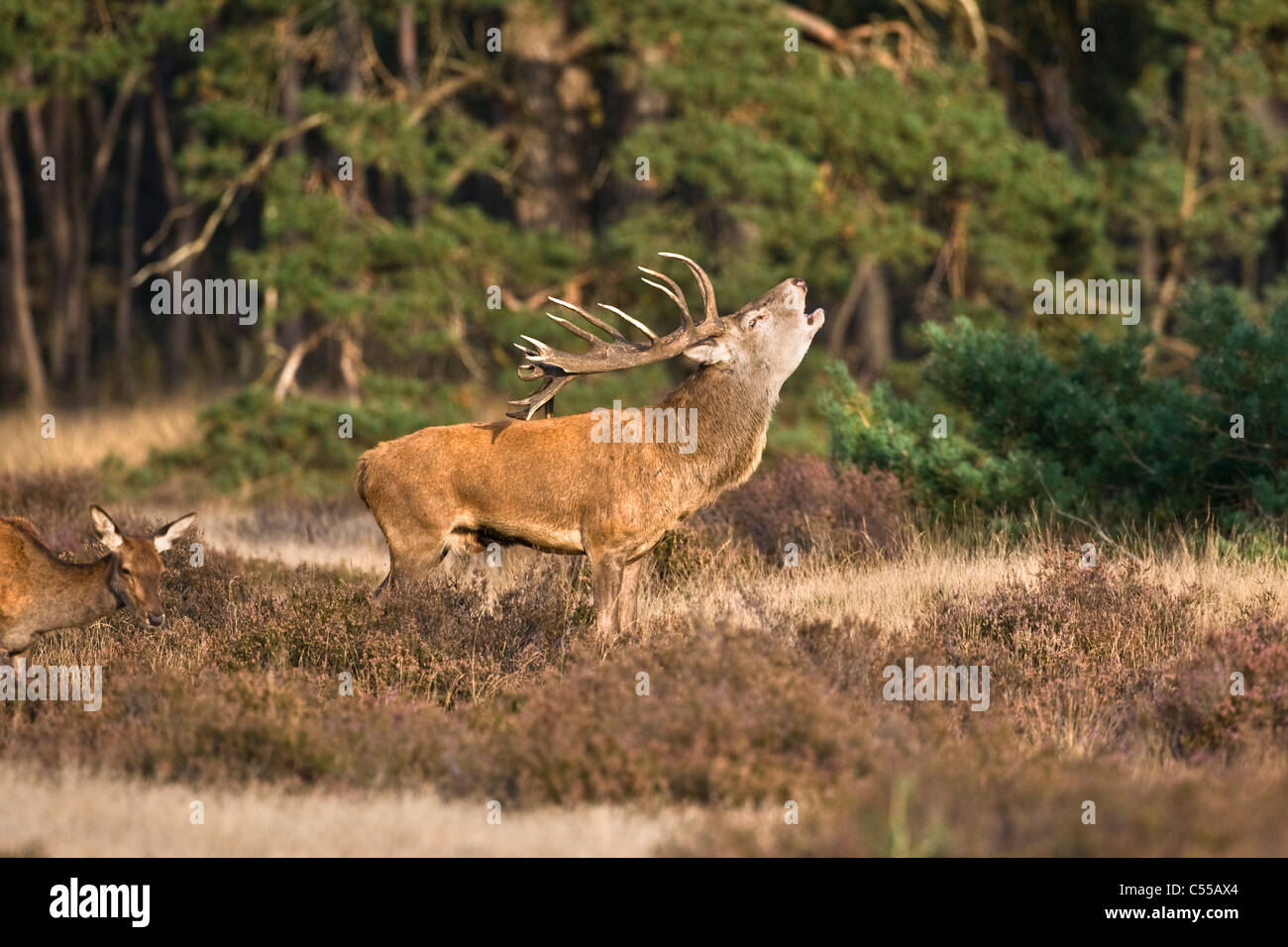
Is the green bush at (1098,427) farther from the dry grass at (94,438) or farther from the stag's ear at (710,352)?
the dry grass at (94,438)

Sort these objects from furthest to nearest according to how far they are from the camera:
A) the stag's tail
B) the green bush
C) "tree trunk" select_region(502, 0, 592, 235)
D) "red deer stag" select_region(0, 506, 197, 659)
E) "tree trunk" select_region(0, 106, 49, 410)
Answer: "tree trunk" select_region(0, 106, 49, 410) < "tree trunk" select_region(502, 0, 592, 235) < the green bush < the stag's tail < "red deer stag" select_region(0, 506, 197, 659)

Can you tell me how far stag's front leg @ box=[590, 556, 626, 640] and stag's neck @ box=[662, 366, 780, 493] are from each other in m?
0.71

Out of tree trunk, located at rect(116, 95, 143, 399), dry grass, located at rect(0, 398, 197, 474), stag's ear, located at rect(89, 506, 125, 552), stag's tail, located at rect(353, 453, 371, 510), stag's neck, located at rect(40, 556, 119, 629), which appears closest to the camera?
stag's ear, located at rect(89, 506, 125, 552)

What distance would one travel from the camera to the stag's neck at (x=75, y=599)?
7996 millimetres

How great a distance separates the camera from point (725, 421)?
9344 millimetres

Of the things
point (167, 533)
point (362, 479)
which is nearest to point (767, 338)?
point (362, 479)

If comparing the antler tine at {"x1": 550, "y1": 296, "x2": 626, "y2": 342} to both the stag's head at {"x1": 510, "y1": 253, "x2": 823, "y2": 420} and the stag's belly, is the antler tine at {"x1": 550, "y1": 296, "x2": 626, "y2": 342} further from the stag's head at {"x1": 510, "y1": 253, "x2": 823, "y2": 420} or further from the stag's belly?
the stag's belly

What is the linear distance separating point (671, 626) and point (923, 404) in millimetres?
5622

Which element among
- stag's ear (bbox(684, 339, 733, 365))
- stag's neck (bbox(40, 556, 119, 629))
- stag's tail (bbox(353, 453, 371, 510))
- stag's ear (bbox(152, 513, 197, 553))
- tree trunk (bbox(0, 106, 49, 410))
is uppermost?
tree trunk (bbox(0, 106, 49, 410))

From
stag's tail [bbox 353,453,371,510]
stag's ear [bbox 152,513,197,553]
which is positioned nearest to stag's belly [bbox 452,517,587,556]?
stag's tail [bbox 353,453,371,510]

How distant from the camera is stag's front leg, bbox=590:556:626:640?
891 centimetres

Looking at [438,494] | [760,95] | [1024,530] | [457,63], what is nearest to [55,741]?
[438,494]

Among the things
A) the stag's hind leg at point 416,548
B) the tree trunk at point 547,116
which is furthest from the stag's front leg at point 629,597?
the tree trunk at point 547,116
